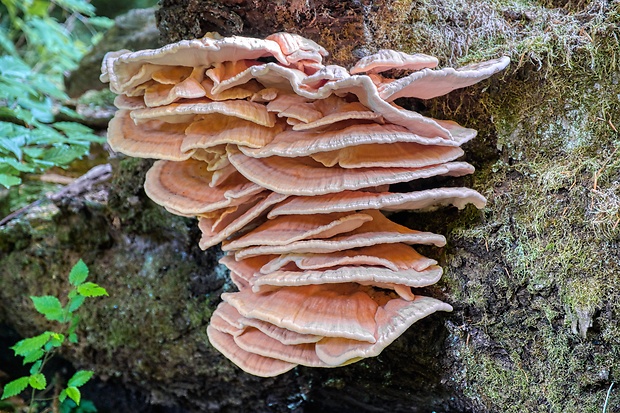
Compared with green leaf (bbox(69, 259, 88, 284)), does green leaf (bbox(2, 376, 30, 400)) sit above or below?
below

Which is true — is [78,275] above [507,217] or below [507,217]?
below

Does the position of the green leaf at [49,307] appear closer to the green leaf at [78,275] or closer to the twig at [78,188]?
the green leaf at [78,275]

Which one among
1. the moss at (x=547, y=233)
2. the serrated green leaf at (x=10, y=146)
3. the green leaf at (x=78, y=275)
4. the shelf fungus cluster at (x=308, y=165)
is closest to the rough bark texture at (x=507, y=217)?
the moss at (x=547, y=233)

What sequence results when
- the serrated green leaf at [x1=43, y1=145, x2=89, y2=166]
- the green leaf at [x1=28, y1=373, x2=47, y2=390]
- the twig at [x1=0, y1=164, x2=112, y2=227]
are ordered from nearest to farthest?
the green leaf at [x1=28, y1=373, x2=47, y2=390] < the serrated green leaf at [x1=43, y1=145, x2=89, y2=166] < the twig at [x1=0, y1=164, x2=112, y2=227]

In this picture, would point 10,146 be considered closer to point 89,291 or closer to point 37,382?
point 89,291

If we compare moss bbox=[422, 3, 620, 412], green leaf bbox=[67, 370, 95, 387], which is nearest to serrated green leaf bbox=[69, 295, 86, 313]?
green leaf bbox=[67, 370, 95, 387]

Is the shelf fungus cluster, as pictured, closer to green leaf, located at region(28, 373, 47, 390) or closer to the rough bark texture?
the rough bark texture

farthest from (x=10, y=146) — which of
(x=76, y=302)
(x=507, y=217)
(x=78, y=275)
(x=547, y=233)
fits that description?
(x=547, y=233)
